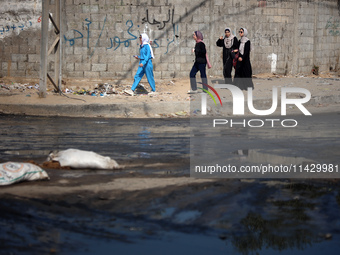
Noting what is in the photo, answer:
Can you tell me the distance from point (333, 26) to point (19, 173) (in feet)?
56.7

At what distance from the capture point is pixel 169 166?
21.2 ft

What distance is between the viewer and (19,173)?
5.48 metres

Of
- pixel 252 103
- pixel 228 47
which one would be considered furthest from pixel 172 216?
pixel 228 47

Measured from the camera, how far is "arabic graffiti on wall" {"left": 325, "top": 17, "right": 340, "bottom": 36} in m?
20.5

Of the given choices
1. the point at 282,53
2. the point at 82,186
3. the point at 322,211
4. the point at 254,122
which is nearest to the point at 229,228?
the point at 322,211

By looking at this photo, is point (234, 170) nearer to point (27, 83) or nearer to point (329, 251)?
point (329, 251)

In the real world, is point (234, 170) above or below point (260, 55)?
below

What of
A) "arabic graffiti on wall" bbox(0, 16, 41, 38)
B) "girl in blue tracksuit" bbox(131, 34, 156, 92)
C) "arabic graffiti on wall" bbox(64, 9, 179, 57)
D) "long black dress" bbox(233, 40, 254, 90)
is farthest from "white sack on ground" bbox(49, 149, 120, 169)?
"arabic graffiti on wall" bbox(0, 16, 41, 38)

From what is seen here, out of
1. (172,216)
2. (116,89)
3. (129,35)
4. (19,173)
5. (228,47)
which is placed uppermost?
(129,35)

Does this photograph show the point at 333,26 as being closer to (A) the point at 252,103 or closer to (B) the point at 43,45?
(A) the point at 252,103

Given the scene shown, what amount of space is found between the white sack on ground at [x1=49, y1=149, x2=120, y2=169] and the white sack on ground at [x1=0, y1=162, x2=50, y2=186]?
56cm

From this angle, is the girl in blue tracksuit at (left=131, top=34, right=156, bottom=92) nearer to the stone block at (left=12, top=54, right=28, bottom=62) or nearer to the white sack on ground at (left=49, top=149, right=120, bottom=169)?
the stone block at (left=12, top=54, right=28, bottom=62)

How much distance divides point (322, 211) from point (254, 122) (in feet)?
20.6

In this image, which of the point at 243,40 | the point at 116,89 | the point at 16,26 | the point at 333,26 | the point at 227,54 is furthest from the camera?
the point at 333,26
